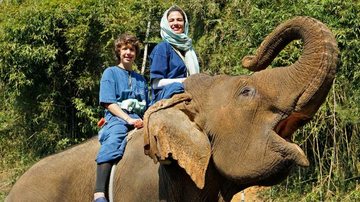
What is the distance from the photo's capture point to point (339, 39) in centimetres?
908

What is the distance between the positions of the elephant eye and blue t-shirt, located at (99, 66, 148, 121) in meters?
1.11

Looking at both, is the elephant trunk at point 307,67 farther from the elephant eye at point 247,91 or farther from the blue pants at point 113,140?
the blue pants at point 113,140

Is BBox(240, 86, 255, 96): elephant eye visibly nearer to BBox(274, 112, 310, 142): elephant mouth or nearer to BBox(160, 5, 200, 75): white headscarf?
BBox(274, 112, 310, 142): elephant mouth

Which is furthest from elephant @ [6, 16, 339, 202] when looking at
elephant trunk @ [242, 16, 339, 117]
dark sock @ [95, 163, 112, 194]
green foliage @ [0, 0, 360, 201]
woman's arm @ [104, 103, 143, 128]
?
green foliage @ [0, 0, 360, 201]

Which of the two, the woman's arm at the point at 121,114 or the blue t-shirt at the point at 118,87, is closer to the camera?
the woman's arm at the point at 121,114

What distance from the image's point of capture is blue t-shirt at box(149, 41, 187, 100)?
4.79 m

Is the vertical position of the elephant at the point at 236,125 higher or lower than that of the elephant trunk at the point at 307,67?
lower

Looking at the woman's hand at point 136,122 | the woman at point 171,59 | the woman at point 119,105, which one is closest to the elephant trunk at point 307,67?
→ the woman at point 171,59

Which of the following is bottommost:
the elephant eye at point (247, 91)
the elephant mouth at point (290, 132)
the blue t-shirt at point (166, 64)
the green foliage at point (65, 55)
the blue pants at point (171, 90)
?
the green foliage at point (65, 55)

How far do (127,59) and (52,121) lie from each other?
9932 millimetres

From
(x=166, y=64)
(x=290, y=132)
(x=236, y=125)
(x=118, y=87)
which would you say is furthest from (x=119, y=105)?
(x=290, y=132)

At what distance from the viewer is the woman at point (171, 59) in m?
4.79

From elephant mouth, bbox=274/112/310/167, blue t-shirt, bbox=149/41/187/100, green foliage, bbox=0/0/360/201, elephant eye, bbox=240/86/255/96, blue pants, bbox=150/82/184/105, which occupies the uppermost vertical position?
blue t-shirt, bbox=149/41/187/100

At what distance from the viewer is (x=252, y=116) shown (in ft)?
13.5
